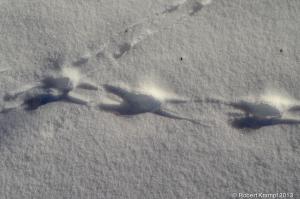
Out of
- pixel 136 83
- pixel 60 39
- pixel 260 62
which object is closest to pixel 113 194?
pixel 136 83

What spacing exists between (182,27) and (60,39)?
1.43 ft

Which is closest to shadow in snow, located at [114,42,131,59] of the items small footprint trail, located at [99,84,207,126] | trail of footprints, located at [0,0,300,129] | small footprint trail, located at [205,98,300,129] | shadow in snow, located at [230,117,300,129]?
trail of footprints, located at [0,0,300,129]

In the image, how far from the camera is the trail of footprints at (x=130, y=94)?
4.45 feet

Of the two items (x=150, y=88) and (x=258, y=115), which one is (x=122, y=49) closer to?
(x=150, y=88)

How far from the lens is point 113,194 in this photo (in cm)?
131

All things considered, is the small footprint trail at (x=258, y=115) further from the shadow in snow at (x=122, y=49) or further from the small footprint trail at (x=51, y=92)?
the small footprint trail at (x=51, y=92)

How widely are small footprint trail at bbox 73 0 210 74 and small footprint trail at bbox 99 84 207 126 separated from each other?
4.0 inches

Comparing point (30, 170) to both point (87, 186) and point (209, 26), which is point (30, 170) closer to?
point (87, 186)

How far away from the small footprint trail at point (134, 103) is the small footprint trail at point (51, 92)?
72 millimetres

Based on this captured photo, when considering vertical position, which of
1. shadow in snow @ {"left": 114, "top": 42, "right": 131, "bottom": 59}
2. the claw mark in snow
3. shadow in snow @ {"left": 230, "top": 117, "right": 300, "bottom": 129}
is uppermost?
shadow in snow @ {"left": 114, "top": 42, "right": 131, "bottom": 59}

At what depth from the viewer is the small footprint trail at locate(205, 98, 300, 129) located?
135 cm

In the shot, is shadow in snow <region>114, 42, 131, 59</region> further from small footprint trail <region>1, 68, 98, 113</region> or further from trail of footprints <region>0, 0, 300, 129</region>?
small footprint trail <region>1, 68, 98, 113</region>

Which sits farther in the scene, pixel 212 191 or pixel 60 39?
pixel 60 39

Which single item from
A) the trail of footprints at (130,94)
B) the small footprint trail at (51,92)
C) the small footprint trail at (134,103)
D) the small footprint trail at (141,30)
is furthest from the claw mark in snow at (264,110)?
the small footprint trail at (51,92)
